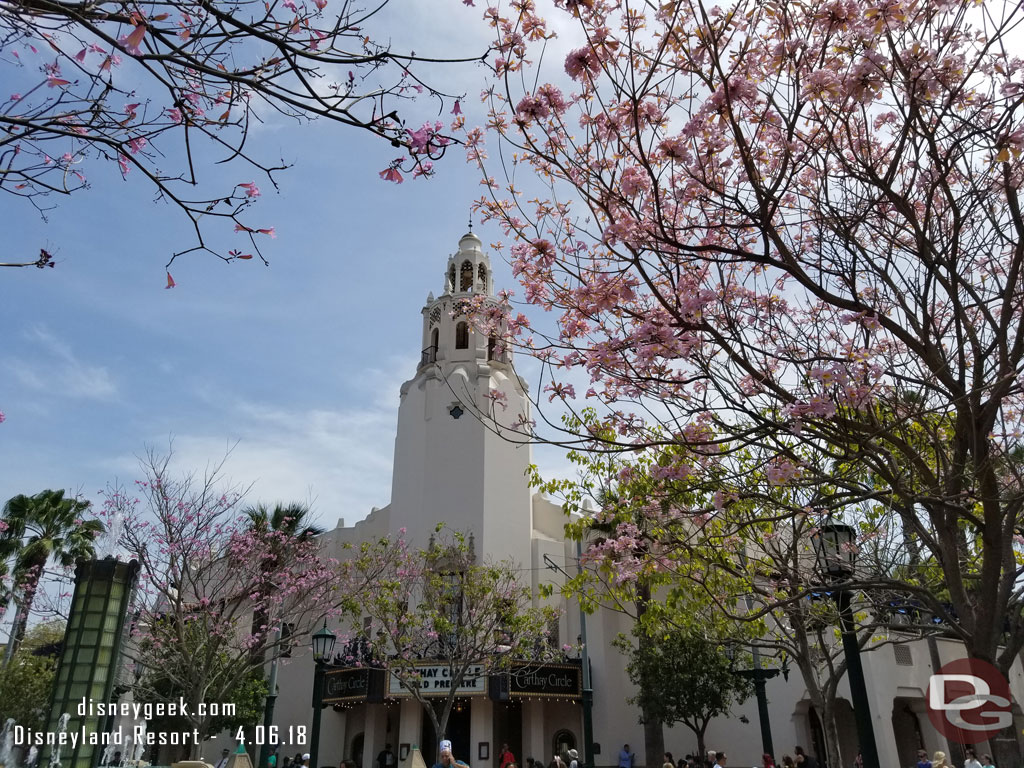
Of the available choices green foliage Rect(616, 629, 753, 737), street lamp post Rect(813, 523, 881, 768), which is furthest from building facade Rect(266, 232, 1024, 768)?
street lamp post Rect(813, 523, 881, 768)

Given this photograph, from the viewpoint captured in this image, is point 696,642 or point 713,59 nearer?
point 713,59

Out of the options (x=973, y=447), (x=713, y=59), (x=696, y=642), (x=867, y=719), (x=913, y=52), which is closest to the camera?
(x=713, y=59)

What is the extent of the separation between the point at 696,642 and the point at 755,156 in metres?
18.9

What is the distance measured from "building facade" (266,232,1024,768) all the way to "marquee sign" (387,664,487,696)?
133mm

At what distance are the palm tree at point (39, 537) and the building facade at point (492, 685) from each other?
879cm

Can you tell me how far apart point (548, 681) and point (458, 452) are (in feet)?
31.5

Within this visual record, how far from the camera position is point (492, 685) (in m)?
25.4

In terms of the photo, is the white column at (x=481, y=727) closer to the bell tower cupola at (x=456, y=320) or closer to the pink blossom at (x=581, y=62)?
the bell tower cupola at (x=456, y=320)

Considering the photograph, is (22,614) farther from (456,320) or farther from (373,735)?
(456,320)

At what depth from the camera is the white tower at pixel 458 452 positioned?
95.4ft

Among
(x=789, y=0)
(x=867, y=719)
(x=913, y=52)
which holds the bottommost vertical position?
(x=867, y=719)

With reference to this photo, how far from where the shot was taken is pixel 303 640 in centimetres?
2745

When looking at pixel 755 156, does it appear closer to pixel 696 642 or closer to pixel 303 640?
pixel 696 642

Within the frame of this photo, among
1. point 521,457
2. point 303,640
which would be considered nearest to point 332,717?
point 303,640
